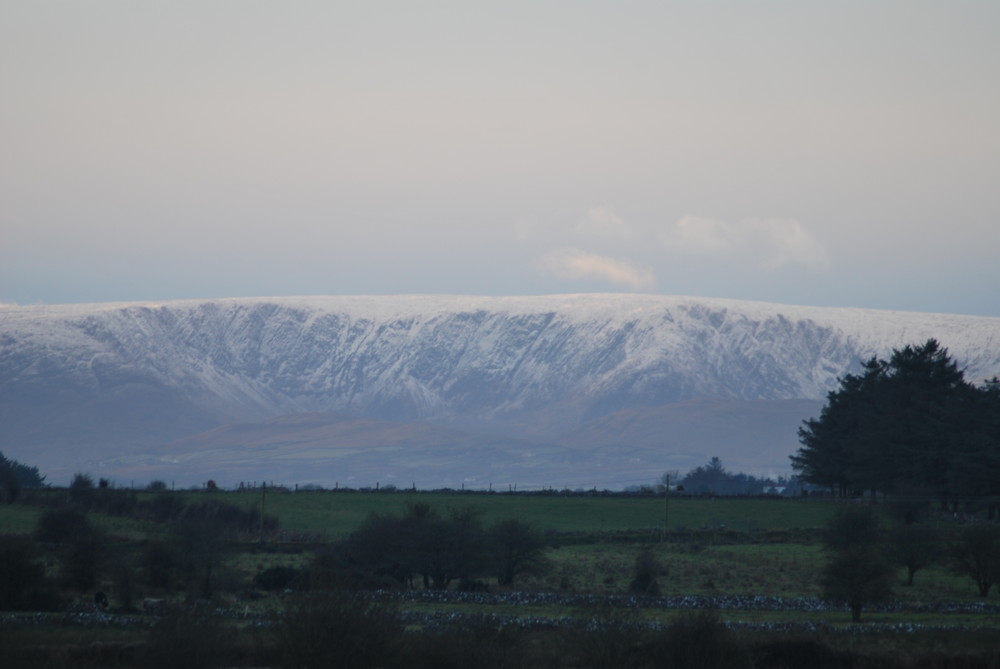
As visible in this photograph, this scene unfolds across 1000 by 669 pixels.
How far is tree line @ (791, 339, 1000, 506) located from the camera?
80438 mm

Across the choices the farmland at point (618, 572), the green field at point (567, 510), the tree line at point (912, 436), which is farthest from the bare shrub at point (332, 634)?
the tree line at point (912, 436)

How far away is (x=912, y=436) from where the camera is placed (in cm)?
8769

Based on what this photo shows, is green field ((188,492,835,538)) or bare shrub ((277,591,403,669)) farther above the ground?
green field ((188,492,835,538))

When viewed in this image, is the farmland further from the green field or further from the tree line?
the tree line

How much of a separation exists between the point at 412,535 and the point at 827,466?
45597mm

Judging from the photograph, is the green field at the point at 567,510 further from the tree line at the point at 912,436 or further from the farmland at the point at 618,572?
the tree line at the point at 912,436

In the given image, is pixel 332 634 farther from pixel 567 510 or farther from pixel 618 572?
pixel 567 510

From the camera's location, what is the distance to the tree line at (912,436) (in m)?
80.4

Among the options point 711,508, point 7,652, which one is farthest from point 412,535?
point 711,508

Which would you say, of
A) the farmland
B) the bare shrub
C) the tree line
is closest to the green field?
the farmland

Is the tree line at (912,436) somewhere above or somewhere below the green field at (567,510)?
above

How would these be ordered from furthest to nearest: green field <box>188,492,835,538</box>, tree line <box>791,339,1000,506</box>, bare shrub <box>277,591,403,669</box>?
green field <box>188,492,835,538</box> < tree line <box>791,339,1000,506</box> < bare shrub <box>277,591,403,669</box>

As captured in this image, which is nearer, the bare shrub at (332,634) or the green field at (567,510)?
the bare shrub at (332,634)

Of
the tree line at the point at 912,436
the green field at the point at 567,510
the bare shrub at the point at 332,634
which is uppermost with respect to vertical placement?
the tree line at the point at 912,436
